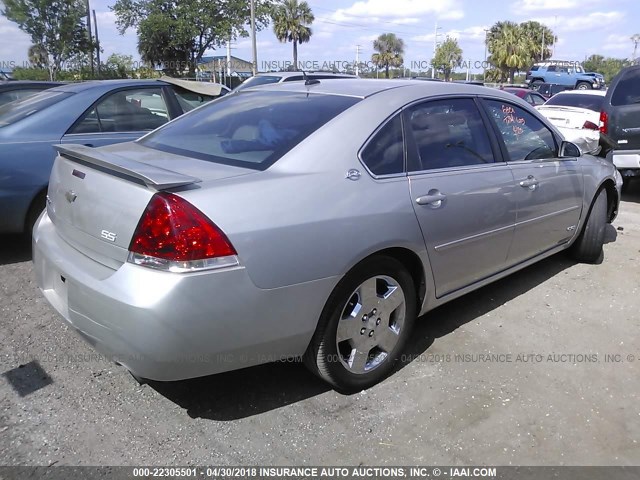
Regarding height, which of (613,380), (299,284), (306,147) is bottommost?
(613,380)

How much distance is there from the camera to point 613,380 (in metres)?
3.13

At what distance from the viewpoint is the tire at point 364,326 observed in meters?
2.69

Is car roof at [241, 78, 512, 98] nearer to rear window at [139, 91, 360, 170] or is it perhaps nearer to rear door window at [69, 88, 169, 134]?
rear window at [139, 91, 360, 170]

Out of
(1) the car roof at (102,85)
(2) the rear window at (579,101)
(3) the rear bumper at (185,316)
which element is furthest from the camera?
(2) the rear window at (579,101)

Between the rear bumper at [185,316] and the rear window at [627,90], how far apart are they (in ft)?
23.0

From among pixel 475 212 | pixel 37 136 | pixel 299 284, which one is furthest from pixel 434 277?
pixel 37 136

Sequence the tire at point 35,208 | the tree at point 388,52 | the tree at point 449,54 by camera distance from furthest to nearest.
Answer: the tree at point 388,52 < the tree at point 449,54 < the tire at point 35,208

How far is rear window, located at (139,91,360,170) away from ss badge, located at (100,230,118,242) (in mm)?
633

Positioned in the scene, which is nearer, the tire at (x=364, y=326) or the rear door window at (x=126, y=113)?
the tire at (x=364, y=326)

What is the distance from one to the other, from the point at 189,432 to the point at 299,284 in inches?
35.3

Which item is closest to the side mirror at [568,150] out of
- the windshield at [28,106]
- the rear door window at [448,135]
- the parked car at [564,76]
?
the rear door window at [448,135]

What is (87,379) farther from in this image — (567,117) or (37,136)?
(567,117)

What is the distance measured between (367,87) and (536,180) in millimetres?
1449

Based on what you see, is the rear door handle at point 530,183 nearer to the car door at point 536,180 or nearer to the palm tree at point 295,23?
the car door at point 536,180
